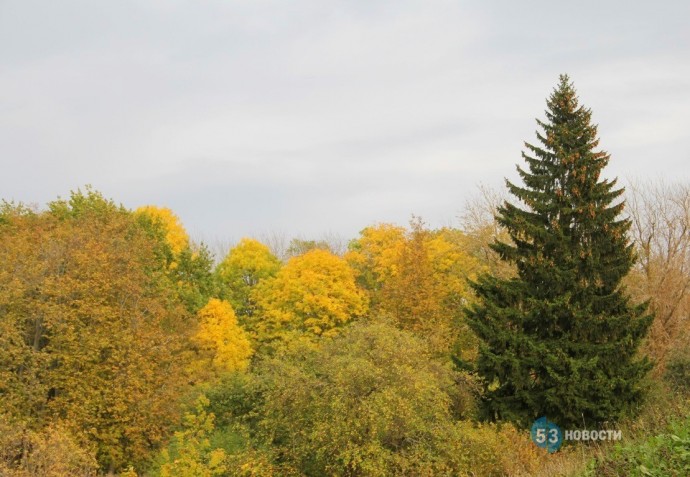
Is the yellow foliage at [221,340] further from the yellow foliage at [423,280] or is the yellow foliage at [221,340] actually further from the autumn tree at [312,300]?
the yellow foliage at [423,280]

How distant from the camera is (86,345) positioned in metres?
25.9

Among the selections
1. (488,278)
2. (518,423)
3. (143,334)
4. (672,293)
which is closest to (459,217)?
(672,293)

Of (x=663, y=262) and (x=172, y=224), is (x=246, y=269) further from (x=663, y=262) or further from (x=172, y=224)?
(x=663, y=262)

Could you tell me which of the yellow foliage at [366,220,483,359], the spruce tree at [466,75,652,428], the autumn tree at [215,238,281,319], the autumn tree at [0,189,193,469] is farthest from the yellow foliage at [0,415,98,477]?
the autumn tree at [215,238,281,319]

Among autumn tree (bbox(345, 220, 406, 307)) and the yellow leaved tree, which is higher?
autumn tree (bbox(345, 220, 406, 307))

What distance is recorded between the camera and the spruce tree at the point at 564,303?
25.9 meters

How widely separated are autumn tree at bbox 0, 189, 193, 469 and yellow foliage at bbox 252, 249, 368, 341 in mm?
A: 12733

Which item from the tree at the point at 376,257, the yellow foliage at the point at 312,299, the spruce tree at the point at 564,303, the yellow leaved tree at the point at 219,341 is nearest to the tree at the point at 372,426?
the spruce tree at the point at 564,303

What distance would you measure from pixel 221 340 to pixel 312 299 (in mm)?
5960

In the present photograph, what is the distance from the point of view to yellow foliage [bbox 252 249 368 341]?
41406 mm

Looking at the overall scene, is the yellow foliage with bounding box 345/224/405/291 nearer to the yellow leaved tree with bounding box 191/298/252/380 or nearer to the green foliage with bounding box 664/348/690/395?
the yellow leaved tree with bounding box 191/298/252/380

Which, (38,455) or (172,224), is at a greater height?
(172,224)

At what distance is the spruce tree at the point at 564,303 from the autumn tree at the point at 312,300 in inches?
566

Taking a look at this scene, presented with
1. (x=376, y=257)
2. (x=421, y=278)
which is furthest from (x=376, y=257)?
(x=421, y=278)
